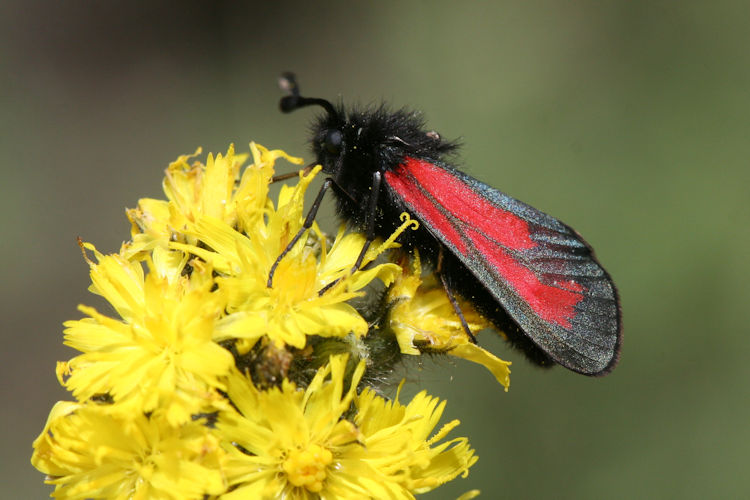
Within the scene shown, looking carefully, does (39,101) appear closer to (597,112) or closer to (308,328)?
(597,112)

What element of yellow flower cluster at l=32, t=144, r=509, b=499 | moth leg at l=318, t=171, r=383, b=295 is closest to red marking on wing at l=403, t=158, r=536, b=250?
moth leg at l=318, t=171, r=383, b=295

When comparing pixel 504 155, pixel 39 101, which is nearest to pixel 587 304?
pixel 504 155

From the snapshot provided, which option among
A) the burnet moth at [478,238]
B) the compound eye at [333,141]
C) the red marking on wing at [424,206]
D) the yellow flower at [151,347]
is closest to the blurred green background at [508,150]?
the burnet moth at [478,238]

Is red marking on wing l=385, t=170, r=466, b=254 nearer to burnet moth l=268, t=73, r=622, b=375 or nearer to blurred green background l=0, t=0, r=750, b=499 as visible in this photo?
burnet moth l=268, t=73, r=622, b=375

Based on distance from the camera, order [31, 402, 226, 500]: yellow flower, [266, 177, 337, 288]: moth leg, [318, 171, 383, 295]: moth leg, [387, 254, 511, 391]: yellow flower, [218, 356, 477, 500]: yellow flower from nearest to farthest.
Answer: [31, 402, 226, 500]: yellow flower
[218, 356, 477, 500]: yellow flower
[266, 177, 337, 288]: moth leg
[318, 171, 383, 295]: moth leg
[387, 254, 511, 391]: yellow flower

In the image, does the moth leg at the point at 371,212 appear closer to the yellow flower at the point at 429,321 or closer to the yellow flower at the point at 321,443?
the yellow flower at the point at 429,321

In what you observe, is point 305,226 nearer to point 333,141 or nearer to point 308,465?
point 333,141

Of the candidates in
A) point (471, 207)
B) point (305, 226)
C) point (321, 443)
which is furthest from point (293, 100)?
point (321, 443)
